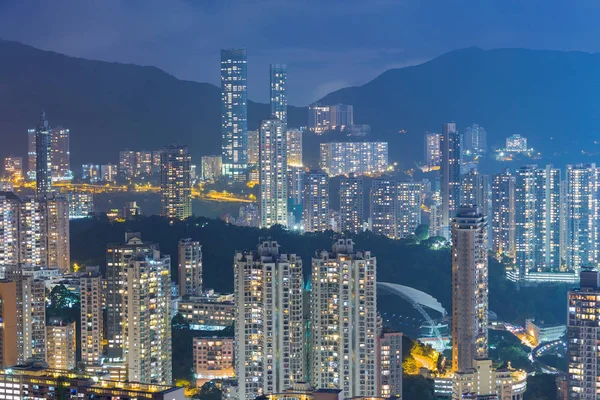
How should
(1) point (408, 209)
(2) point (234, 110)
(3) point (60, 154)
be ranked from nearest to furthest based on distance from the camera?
(3) point (60, 154)
(1) point (408, 209)
(2) point (234, 110)

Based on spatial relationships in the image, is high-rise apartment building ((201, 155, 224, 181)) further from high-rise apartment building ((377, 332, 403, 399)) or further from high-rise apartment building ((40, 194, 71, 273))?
→ high-rise apartment building ((377, 332, 403, 399))

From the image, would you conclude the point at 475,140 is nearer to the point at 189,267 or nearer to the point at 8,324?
the point at 189,267

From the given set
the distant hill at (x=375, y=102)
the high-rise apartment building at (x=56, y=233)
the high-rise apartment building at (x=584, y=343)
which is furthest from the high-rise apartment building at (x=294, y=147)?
the high-rise apartment building at (x=584, y=343)

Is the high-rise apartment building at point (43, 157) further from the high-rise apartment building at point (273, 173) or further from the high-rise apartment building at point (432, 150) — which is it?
the high-rise apartment building at point (432, 150)

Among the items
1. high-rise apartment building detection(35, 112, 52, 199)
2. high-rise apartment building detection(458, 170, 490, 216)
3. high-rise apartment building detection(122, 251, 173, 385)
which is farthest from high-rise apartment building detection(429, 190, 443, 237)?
high-rise apartment building detection(122, 251, 173, 385)

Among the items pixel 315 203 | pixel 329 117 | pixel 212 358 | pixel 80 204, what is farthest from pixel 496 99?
pixel 212 358

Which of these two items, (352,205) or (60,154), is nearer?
(60,154)

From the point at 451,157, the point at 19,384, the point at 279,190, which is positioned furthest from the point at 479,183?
the point at 19,384
